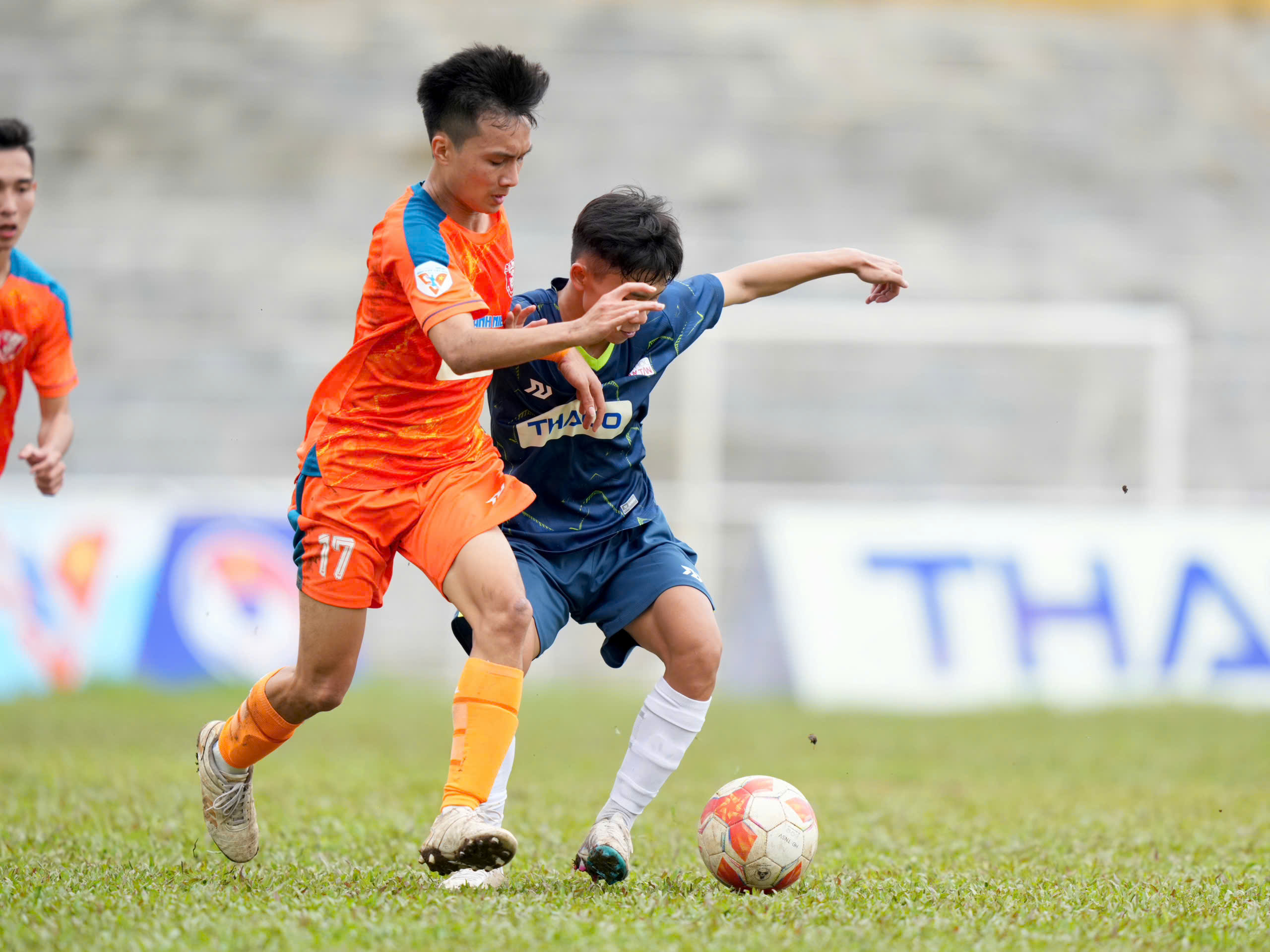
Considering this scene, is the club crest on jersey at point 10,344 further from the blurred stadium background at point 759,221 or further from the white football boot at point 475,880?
the blurred stadium background at point 759,221

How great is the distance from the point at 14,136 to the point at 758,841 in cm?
367

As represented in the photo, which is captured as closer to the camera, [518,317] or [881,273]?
[518,317]

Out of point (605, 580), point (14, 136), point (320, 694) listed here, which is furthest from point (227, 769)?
point (14, 136)

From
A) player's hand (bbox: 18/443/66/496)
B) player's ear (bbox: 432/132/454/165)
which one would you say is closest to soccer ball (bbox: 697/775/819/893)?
player's ear (bbox: 432/132/454/165)

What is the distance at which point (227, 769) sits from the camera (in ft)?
15.2

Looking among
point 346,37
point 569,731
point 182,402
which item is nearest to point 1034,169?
point 346,37

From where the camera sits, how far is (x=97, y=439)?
17438 millimetres

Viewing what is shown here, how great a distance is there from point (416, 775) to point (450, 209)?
4364mm

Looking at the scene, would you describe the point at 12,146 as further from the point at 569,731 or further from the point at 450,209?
the point at 569,731

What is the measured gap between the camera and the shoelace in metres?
4.61

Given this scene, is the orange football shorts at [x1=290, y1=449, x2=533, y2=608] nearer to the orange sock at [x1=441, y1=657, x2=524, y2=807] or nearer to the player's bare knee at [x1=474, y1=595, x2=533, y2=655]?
the player's bare knee at [x1=474, y1=595, x2=533, y2=655]

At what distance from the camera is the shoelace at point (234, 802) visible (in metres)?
4.61

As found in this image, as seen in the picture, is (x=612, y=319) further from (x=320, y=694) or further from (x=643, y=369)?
(x=320, y=694)

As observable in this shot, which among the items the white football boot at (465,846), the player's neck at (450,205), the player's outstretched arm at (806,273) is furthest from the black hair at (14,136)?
the white football boot at (465,846)
